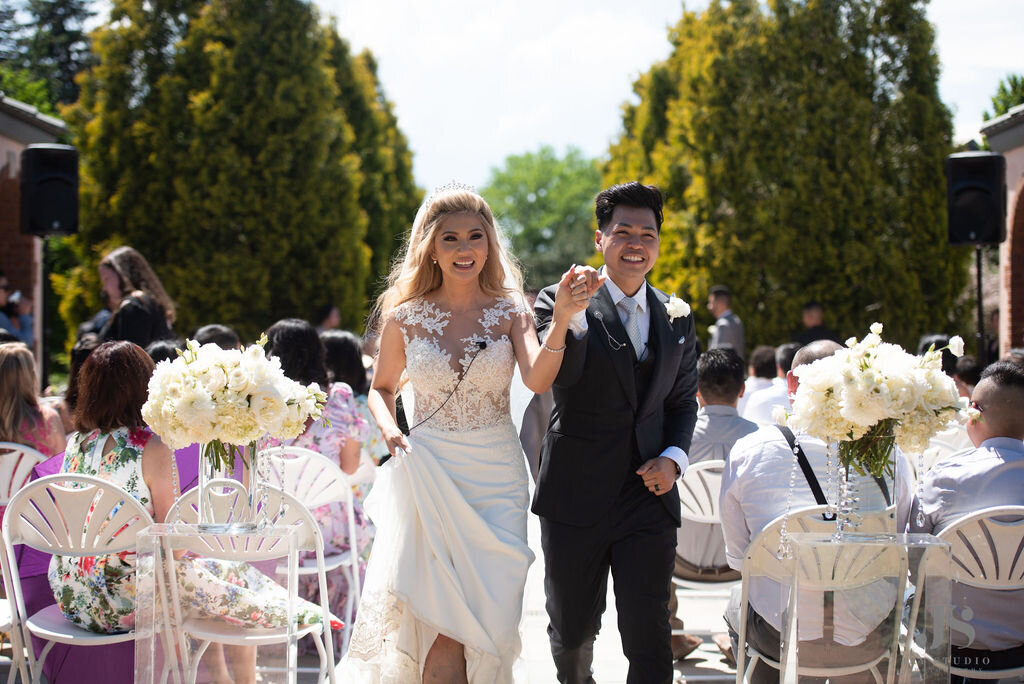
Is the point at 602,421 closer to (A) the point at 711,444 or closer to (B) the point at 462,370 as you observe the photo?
(B) the point at 462,370

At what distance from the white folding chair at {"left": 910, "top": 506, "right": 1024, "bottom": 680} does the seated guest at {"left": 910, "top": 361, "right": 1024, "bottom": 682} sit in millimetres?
151

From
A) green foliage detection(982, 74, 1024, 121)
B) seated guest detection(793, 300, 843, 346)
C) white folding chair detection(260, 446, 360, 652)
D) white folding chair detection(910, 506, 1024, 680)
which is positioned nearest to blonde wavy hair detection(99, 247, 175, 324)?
white folding chair detection(260, 446, 360, 652)

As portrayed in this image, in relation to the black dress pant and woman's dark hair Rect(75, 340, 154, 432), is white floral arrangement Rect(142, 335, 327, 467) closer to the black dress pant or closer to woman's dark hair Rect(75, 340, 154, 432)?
woman's dark hair Rect(75, 340, 154, 432)

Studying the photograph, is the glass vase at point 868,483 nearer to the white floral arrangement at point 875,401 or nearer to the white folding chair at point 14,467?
the white floral arrangement at point 875,401

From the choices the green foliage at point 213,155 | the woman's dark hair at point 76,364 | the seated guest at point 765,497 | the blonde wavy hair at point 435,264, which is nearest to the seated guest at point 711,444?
the seated guest at point 765,497

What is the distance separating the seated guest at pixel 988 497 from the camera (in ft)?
12.1

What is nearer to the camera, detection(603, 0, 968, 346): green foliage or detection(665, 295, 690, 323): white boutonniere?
detection(665, 295, 690, 323): white boutonniere

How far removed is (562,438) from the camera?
371 cm

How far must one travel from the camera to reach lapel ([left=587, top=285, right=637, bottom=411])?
3635 millimetres

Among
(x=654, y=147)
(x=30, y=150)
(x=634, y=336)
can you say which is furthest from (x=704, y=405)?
(x=654, y=147)

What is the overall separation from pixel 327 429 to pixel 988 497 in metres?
3.30

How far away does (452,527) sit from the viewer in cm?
367

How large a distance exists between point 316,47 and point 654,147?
A: 26.7 ft

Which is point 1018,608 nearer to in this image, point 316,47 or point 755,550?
point 755,550
